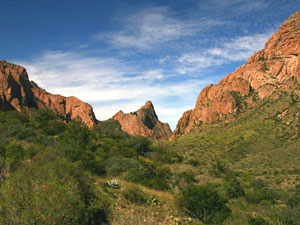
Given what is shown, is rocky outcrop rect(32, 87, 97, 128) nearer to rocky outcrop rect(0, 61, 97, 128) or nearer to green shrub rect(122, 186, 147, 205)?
rocky outcrop rect(0, 61, 97, 128)

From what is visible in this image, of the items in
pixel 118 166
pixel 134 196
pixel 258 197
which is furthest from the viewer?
pixel 118 166

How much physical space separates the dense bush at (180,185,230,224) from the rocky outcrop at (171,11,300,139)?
90.3 metres

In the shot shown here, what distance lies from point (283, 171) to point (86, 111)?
121 m

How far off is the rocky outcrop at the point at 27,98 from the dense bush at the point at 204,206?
193 feet

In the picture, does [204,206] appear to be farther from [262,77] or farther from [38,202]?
[262,77]

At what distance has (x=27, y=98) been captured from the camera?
4717 inches

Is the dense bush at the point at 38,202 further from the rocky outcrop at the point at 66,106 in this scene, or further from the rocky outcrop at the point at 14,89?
the rocky outcrop at the point at 66,106

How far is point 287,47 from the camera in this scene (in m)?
119

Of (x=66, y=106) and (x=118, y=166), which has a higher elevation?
(x=66, y=106)

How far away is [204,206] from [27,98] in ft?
399

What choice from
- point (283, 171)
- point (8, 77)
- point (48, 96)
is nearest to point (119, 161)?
point (283, 171)

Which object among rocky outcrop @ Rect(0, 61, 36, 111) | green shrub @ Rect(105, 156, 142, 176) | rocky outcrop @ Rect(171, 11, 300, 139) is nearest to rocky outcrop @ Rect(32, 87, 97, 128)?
rocky outcrop @ Rect(0, 61, 36, 111)

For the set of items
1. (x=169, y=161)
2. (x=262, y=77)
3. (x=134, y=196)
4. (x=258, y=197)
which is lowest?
(x=258, y=197)

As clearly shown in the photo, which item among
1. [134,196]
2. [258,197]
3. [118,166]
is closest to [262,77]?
[258,197]
